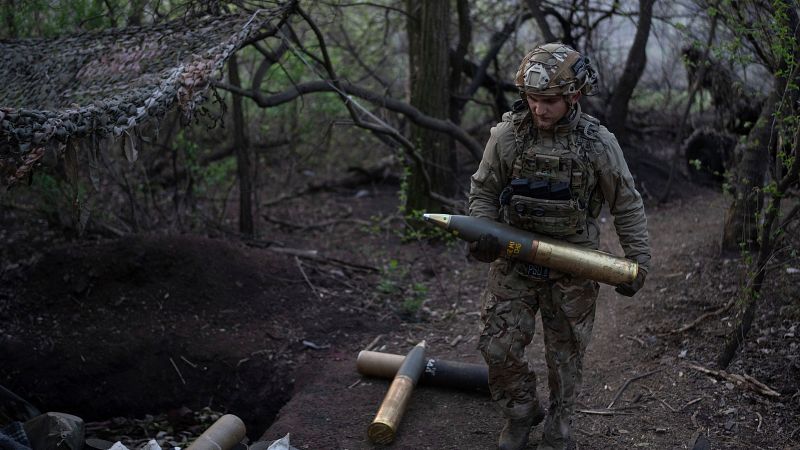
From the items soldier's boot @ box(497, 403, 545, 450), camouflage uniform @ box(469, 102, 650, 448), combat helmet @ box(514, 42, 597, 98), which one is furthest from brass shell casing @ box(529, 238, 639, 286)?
soldier's boot @ box(497, 403, 545, 450)

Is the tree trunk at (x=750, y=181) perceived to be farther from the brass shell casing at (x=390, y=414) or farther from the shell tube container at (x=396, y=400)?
the brass shell casing at (x=390, y=414)

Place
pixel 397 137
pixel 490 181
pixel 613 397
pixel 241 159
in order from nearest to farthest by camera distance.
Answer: pixel 490 181, pixel 613 397, pixel 397 137, pixel 241 159

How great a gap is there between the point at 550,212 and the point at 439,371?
1634 mm

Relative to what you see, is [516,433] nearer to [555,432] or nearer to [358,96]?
[555,432]

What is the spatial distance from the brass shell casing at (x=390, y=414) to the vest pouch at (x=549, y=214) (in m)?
1.38

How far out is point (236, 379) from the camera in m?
5.75

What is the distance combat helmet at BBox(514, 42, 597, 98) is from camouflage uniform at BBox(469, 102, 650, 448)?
175 mm

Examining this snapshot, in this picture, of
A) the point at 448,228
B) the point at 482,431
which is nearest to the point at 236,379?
the point at 482,431

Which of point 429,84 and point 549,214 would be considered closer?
point 549,214

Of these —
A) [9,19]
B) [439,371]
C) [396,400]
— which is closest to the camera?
[396,400]

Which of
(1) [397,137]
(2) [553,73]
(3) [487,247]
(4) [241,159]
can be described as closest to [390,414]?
(3) [487,247]

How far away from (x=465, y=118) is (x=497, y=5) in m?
2.01

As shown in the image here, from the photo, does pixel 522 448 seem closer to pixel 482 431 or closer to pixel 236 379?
pixel 482 431

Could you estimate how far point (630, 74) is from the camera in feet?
29.2
